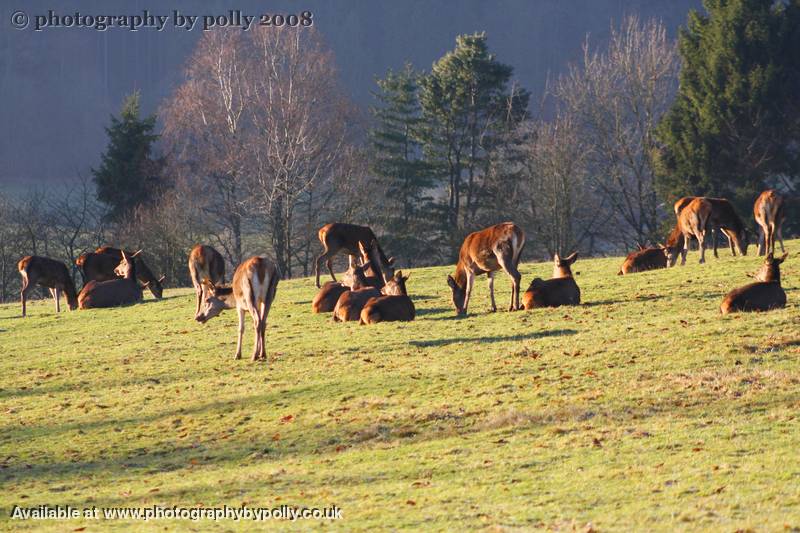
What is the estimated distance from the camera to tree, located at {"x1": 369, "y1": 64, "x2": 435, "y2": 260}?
62094mm

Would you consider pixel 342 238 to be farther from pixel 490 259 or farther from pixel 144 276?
pixel 144 276

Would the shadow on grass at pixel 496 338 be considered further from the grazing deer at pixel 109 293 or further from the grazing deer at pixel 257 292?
the grazing deer at pixel 109 293

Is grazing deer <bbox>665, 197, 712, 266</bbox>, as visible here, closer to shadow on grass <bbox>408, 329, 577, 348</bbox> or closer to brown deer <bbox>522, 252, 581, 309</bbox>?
brown deer <bbox>522, 252, 581, 309</bbox>

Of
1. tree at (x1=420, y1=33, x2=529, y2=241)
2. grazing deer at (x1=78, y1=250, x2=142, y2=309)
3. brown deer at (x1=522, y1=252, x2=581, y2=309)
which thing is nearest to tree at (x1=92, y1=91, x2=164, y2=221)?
tree at (x1=420, y1=33, x2=529, y2=241)

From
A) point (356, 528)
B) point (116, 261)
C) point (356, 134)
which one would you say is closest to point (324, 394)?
point (356, 528)

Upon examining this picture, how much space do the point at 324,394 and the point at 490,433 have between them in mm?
3183

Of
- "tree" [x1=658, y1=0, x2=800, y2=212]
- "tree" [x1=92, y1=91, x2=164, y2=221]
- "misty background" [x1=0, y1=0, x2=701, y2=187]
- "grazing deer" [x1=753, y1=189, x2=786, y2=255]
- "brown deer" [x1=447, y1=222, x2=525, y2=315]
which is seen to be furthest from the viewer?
"misty background" [x1=0, y1=0, x2=701, y2=187]

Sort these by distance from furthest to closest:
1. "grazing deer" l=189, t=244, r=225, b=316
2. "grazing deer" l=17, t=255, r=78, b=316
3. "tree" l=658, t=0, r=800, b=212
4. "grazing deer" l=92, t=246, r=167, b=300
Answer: "tree" l=658, t=0, r=800, b=212 < "grazing deer" l=92, t=246, r=167, b=300 < "grazing deer" l=17, t=255, r=78, b=316 < "grazing deer" l=189, t=244, r=225, b=316

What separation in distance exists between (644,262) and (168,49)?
110579 mm

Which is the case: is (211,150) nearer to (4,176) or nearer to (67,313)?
(67,313)

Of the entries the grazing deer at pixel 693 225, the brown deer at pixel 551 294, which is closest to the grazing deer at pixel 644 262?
the grazing deer at pixel 693 225

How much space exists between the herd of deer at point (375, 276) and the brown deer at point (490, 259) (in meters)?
0.02

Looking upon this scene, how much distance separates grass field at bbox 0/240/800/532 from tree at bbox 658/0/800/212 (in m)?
30.2

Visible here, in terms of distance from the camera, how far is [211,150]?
6297cm
